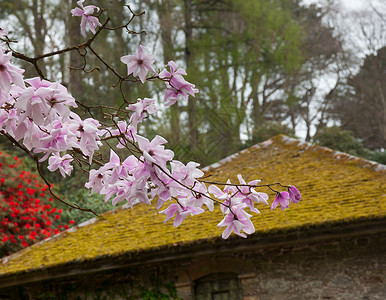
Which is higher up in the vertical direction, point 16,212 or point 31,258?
point 16,212

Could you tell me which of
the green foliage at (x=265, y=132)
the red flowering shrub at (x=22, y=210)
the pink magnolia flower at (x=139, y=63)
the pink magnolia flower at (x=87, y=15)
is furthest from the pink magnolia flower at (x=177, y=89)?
the green foliage at (x=265, y=132)

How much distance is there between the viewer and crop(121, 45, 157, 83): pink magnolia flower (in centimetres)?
200

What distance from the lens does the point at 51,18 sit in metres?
14.8

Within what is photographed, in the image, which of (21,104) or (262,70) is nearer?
(21,104)

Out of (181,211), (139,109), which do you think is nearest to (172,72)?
(139,109)

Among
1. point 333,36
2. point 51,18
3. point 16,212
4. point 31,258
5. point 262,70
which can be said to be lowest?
point 31,258

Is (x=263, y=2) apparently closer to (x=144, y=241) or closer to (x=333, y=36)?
(x=333, y=36)

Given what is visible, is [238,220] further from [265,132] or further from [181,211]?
[265,132]

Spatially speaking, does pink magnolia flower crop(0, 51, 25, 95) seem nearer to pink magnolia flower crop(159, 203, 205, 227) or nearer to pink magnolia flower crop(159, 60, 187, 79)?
pink magnolia flower crop(159, 60, 187, 79)

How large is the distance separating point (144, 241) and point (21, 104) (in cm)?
504

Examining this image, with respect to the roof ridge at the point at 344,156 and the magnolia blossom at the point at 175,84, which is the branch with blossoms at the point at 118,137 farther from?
the roof ridge at the point at 344,156

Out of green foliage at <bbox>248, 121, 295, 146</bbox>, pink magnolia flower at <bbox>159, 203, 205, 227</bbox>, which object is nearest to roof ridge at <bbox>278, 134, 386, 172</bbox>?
green foliage at <bbox>248, 121, 295, 146</bbox>

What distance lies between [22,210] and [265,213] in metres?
6.17

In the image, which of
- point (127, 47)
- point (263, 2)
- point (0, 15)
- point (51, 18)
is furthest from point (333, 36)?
point (0, 15)
